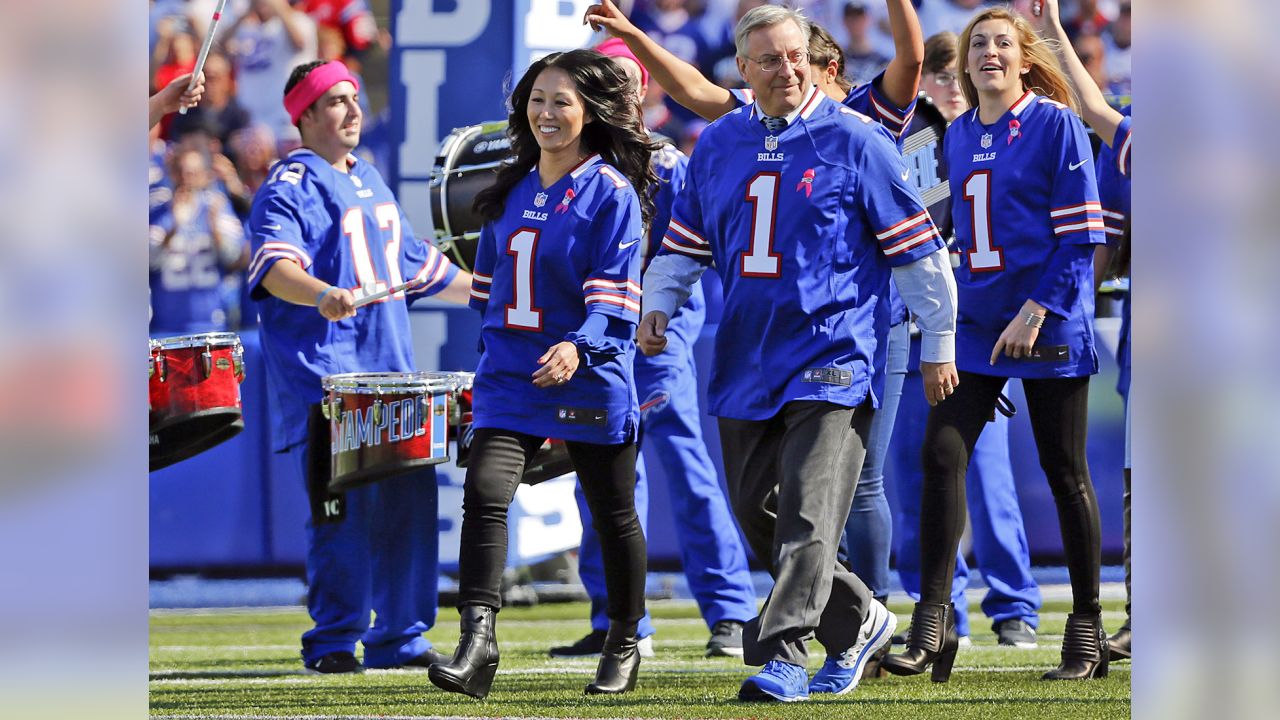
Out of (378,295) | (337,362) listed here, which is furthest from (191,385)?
(378,295)

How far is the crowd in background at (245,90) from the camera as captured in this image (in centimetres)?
732

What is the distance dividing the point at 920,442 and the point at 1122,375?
68 cm

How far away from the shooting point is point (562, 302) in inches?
182

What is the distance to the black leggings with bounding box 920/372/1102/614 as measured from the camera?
477cm

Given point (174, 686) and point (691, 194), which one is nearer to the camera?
point (691, 194)

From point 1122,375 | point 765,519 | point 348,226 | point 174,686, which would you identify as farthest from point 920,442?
point 174,686

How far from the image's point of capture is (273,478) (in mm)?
7117

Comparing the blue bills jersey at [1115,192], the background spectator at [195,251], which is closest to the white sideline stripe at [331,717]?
the blue bills jersey at [1115,192]

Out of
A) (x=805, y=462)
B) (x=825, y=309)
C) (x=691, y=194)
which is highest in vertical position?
(x=691, y=194)

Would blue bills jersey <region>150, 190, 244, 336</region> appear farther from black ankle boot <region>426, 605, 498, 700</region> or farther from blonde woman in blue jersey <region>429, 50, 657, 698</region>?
black ankle boot <region>426, 605, 498, 700</region>

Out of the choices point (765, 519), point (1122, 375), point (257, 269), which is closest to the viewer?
point (765, 519)

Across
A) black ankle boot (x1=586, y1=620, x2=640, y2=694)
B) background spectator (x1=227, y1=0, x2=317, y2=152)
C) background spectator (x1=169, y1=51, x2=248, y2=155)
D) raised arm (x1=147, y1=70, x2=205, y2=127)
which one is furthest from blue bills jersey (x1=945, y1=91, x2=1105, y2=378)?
background spectator (x1=169, y1=51, x2=248, y2=155)

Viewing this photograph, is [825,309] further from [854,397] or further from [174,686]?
[174,686]

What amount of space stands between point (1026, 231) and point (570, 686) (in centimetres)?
176
